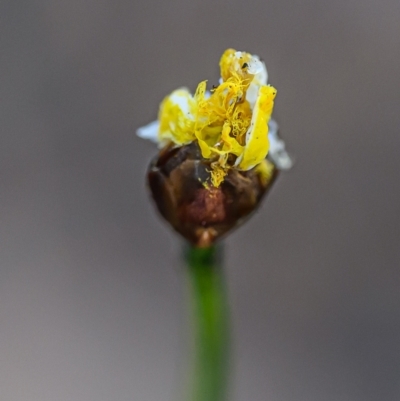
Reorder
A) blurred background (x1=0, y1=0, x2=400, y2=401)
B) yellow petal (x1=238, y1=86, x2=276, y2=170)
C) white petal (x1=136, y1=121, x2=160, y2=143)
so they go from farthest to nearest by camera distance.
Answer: blurred background (x1=0, y1=0, x2=400, y2=401) < white petal (x1=136, y1=121, x2=160, y2=143) < yellow petal (x1=238, y1=86, x2=276, y2=170)

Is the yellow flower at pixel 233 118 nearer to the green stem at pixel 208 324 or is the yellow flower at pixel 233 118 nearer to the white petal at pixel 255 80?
the white petal at pixel 255 80

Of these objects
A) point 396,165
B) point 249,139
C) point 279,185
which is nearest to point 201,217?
point 249,139

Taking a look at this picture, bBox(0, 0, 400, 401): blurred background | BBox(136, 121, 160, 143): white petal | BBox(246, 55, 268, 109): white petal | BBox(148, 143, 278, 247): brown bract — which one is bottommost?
BBox(148, 143, 278, 247): brown bract

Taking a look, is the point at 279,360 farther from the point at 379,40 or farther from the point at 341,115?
the point at 379,40

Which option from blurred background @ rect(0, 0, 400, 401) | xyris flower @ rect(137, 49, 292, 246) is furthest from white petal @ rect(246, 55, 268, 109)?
blurred background @ rect(0, 0, 400, 401)

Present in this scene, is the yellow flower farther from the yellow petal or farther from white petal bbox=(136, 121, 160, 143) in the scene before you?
white petal bbox=(136, 121, 160, 143)

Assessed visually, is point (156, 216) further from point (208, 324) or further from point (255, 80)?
point (255, 80)

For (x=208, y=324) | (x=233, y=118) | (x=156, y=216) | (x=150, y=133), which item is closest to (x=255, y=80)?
(x=233, y=118)

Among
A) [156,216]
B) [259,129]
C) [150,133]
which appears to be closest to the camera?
[259,129]
